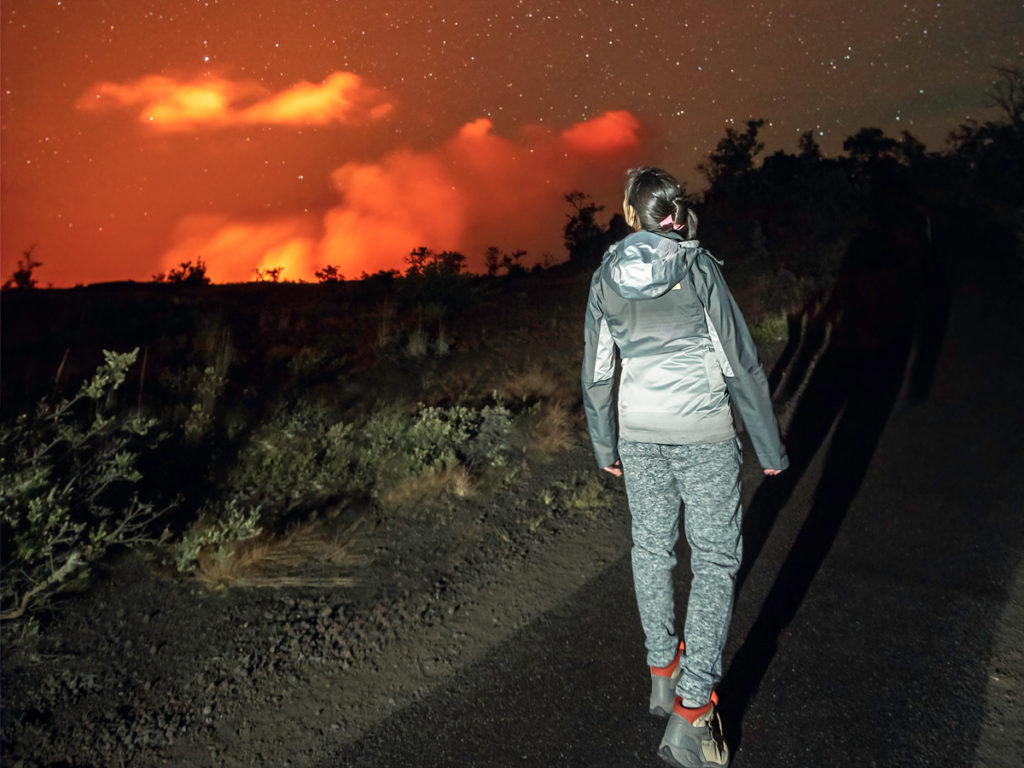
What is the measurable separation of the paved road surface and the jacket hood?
1791 mm

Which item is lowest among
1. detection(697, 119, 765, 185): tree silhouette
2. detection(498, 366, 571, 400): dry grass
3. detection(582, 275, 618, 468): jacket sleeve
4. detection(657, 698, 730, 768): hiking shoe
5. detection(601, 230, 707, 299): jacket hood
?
detection(657, 698, 730, 768): hiking shoe

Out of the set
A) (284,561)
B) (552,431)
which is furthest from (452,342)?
(284,561)

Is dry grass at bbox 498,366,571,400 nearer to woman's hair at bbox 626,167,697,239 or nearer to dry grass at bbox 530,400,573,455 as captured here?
dry grass at bbox 530,400,573,455

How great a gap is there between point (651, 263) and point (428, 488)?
357 cm

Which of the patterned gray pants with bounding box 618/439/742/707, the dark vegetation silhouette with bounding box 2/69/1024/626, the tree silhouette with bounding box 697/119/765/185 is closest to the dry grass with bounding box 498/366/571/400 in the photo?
the dark vegetation silhouette with bounding box 2/69/1024/626

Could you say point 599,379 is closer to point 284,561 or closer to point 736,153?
point 284,561

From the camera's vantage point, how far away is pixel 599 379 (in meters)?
3.03

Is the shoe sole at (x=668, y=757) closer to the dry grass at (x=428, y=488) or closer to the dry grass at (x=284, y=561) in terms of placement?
Answer: the dry grass at (x=284, y=561)

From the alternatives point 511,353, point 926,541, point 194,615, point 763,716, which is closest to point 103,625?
point 194,615

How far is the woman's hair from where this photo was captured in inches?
107

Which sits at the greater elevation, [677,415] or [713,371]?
[713,371]

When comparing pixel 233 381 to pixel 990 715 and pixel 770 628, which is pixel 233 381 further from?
pixel 990 715

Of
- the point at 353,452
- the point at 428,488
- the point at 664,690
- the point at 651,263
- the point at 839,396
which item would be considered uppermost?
the point at 651,263

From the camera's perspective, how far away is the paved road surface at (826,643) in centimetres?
294
